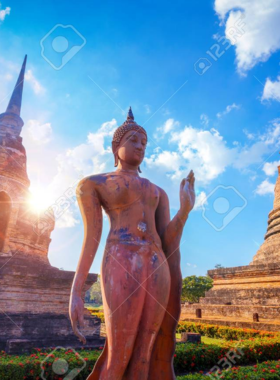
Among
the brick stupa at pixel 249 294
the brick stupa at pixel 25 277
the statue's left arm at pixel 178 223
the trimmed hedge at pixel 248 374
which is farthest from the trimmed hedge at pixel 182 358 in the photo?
the statue's left arm at pixel 178 223

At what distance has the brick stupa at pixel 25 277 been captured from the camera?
8.78 meters

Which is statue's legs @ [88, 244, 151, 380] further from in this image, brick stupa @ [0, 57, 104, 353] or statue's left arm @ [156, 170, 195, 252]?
brick stupa @ [0, 57, 104, 353]

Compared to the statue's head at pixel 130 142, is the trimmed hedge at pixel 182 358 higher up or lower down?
lower down

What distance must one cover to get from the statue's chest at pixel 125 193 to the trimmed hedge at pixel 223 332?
933cm

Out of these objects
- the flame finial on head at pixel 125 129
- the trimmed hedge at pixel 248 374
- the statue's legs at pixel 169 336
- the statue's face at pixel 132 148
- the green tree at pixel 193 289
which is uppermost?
the green tree at pixel 193 289

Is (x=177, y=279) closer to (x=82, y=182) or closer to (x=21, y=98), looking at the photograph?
(x=82, y=182)

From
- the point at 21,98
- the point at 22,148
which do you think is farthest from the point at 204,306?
the point at 21,98

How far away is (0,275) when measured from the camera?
9.57m

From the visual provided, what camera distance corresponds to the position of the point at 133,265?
2510mm

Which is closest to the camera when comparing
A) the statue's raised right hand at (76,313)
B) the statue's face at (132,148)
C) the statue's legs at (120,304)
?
the statue's legs at (120,304)

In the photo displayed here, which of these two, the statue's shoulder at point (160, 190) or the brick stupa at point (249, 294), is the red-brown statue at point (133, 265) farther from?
the brick stupa at point (249, 294)

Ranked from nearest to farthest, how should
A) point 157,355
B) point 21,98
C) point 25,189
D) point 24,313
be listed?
1. point 157,355
2. point 24,313
3. point 25,189
4. point 21,98

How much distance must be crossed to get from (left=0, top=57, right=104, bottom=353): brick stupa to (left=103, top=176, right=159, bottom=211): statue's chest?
20.1ft

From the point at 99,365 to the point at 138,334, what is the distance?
0.42 meters
